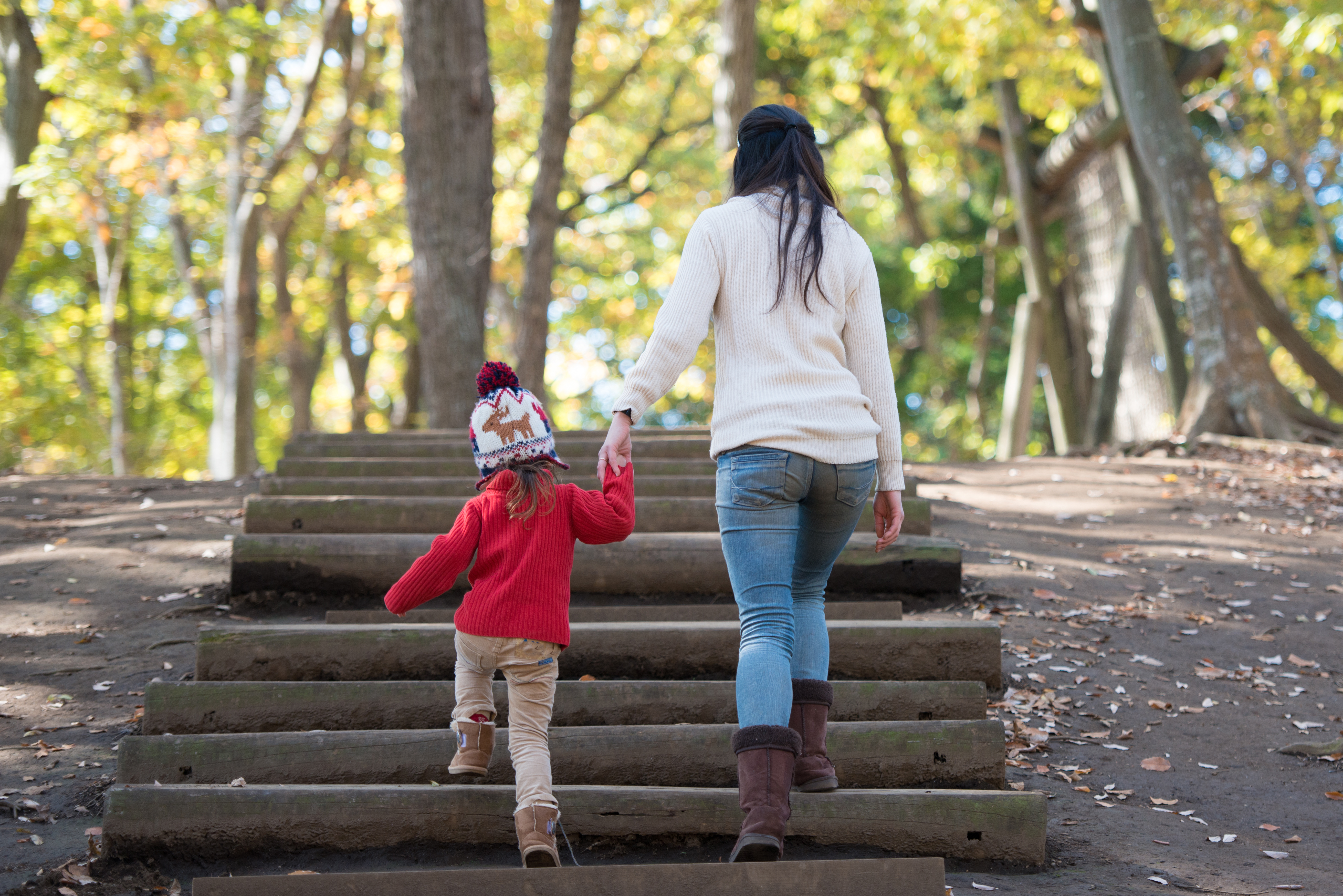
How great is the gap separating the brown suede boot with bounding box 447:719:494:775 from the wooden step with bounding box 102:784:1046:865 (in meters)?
0.08

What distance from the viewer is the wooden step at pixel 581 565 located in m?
4.46

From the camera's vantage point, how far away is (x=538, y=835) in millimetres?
2586

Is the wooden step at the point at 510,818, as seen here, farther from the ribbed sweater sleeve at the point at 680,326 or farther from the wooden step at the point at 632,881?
the ribbed sweater sleeve at the point at 680,326

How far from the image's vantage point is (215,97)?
13.5m

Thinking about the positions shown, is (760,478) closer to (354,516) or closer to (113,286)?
(354,516)

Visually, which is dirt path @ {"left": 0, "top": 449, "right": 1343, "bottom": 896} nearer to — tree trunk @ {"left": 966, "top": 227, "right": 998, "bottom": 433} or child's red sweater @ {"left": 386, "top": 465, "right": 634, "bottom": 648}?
child's red sweater @ {"left": 386, "top": 465, "right": 634, "bottom": 648}

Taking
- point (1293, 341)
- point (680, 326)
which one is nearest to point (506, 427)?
point (680, 326)

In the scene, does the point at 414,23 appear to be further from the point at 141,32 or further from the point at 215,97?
the point at 215,97

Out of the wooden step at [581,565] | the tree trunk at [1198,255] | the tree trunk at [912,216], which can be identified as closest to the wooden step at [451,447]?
the wooden step at [581,565]

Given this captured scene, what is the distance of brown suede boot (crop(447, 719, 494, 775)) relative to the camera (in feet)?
9.34

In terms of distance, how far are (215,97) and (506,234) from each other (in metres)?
4.93

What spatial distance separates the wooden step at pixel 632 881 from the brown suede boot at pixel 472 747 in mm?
→ 482

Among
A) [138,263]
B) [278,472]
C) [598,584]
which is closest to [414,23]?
[278,472]

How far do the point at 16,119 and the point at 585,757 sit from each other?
1095 centimetres
